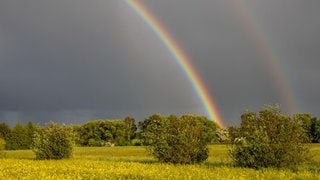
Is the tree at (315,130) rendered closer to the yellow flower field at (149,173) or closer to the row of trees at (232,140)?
the row of trees at (232,140)

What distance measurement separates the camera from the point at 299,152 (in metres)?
41.1

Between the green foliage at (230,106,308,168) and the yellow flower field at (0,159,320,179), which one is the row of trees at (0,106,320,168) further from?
the yellow flower field at (0,159,320,179)

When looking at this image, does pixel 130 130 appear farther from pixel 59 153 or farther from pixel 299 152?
pixel 299 152

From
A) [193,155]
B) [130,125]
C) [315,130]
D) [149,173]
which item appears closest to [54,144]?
[193,155]

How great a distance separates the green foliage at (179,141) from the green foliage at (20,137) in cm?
10021

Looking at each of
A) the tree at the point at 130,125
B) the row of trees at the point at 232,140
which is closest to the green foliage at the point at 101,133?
the tree at the point at 130,125

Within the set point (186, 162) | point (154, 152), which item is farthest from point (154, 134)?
point (186, 162)

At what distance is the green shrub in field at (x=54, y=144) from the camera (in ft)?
204

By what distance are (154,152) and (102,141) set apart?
4522 inches

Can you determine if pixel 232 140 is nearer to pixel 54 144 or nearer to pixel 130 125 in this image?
pixel 54 144

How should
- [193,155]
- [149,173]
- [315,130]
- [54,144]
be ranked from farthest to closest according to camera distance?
1. [315,130]
2. [54,144]
3. [193,155]
4. [149,173]

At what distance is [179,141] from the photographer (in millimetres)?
48594

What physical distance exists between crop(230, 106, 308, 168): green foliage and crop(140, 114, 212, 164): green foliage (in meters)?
5.91

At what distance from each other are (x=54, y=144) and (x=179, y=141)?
21174mm
